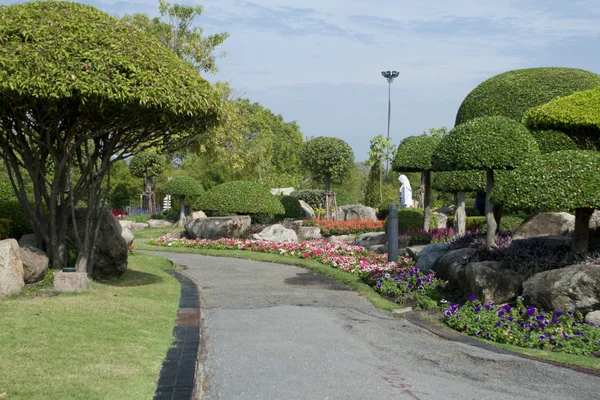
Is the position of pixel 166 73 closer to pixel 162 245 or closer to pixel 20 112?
pixel 20 112

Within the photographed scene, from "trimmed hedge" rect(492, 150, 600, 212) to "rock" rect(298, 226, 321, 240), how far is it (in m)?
14.6

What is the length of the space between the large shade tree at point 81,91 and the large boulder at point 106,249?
512 mm

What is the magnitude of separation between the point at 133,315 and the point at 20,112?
12.4ft

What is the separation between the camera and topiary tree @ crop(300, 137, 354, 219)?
30.7 meters

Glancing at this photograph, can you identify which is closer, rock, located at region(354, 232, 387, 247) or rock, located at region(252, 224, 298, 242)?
rock, located at region(354, 232, 387, 247)

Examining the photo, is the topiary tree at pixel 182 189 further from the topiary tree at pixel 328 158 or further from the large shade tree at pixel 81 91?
the large shade tree at pixel 81 91

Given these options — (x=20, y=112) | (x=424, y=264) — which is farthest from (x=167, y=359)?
(x=424, y=264)

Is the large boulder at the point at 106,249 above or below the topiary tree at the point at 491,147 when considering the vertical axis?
below

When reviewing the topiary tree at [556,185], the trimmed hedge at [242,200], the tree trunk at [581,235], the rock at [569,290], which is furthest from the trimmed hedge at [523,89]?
the rock at [569,290]

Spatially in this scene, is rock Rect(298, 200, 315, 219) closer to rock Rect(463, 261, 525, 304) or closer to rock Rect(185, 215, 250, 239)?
rock Rect(185, 215, 250, 239)

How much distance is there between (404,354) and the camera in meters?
7.14

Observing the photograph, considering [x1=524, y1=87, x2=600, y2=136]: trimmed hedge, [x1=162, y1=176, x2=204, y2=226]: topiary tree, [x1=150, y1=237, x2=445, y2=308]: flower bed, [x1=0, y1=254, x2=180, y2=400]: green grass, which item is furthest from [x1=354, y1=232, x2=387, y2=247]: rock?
[x1=162, y1=176, x2=204, y2=226]: topiary tree

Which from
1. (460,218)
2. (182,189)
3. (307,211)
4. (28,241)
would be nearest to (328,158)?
(307,211)

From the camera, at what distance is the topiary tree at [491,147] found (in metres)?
12.0
